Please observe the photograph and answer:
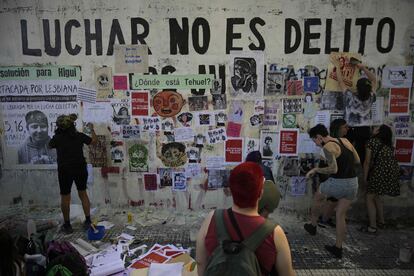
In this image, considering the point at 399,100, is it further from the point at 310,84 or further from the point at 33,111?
the point at 33,111

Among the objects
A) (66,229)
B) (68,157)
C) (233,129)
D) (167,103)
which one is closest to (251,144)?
(233,129)

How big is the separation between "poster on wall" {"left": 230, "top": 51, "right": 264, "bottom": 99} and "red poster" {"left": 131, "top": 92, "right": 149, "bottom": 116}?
4.83 ft

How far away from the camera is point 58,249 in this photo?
12.9 feet

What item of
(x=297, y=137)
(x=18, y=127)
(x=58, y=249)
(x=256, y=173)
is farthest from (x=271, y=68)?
(x=18, y=127)

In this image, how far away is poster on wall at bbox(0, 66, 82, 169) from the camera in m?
6.18

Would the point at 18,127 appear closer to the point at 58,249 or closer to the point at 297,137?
the point at 58,249

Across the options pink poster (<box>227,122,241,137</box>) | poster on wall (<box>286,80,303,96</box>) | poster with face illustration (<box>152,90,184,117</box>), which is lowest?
pink poster (<box>227,122,241,137</box>)

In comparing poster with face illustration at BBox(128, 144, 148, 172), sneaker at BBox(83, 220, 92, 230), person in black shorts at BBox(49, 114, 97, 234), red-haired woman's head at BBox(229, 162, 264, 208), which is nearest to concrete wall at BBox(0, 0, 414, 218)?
person in black shorts at BBox(49, 114, 97, 234)

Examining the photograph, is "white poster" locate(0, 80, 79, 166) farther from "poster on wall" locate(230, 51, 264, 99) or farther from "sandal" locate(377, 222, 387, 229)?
"sandal" locate(377, 222, 387, 229)

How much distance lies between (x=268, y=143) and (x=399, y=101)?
2.26 m

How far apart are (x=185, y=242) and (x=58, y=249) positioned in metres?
2.06

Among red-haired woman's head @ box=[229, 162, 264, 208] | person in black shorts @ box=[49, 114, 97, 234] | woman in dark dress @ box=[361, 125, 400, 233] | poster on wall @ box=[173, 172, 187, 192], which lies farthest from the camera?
poster on wall @ box=[173, 172, 187, 192]

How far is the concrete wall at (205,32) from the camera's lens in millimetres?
5777

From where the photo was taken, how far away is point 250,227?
8.36 ft
